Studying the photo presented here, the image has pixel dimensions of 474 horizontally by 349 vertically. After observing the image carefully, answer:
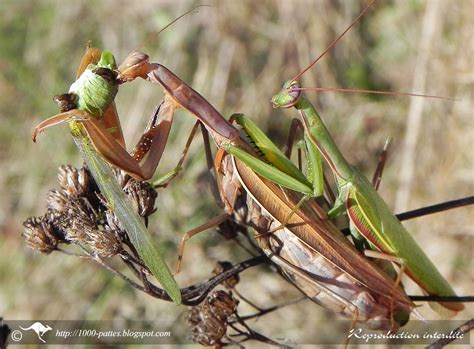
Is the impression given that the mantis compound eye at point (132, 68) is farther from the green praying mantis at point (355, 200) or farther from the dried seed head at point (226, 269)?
the dried seed head at point (226, 269)

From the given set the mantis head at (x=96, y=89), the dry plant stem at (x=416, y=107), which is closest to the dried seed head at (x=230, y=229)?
the mantis head at (x=96, y=89)

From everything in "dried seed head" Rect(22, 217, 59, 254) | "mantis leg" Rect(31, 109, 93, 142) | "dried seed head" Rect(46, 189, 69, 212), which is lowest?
"dried seed head" Rect(22, 217, 59, 254)

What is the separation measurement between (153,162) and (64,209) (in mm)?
449

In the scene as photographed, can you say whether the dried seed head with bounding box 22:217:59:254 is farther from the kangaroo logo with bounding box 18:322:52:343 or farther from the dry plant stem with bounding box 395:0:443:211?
the dry plant stem with bounding box 395:0:443:211

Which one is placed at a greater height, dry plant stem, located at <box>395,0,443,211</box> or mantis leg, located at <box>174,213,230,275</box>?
mantis leg, located at <box>174,213,230,275</box>

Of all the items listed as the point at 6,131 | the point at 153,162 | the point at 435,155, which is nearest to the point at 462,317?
the point at 435,155

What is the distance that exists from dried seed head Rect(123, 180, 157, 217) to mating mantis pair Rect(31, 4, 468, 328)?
0.41 ft

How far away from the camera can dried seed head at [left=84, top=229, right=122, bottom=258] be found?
2.42 metres

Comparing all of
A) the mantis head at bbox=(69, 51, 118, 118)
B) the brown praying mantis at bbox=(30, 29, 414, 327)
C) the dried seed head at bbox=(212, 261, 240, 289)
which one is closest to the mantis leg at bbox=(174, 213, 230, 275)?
the brown praying mantis at bbox=(30, 29, 414, 327)

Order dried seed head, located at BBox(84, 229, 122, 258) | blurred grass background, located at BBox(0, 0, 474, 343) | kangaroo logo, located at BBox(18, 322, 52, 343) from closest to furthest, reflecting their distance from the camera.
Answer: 1. dried seed head, located at BBox(84, 229, 122, 258)
2. kangaroo logo, located at BBox(18, 322, 52, 343)
3. blurred grass background, located at BBox(0, 0, 474, 343)

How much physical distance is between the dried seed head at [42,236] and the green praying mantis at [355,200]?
2.68 feet

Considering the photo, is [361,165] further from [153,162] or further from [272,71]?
[153,162]

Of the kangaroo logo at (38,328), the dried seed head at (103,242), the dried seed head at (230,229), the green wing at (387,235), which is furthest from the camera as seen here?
the kangaroo logo at (38,328)

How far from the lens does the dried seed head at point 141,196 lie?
2.54m
